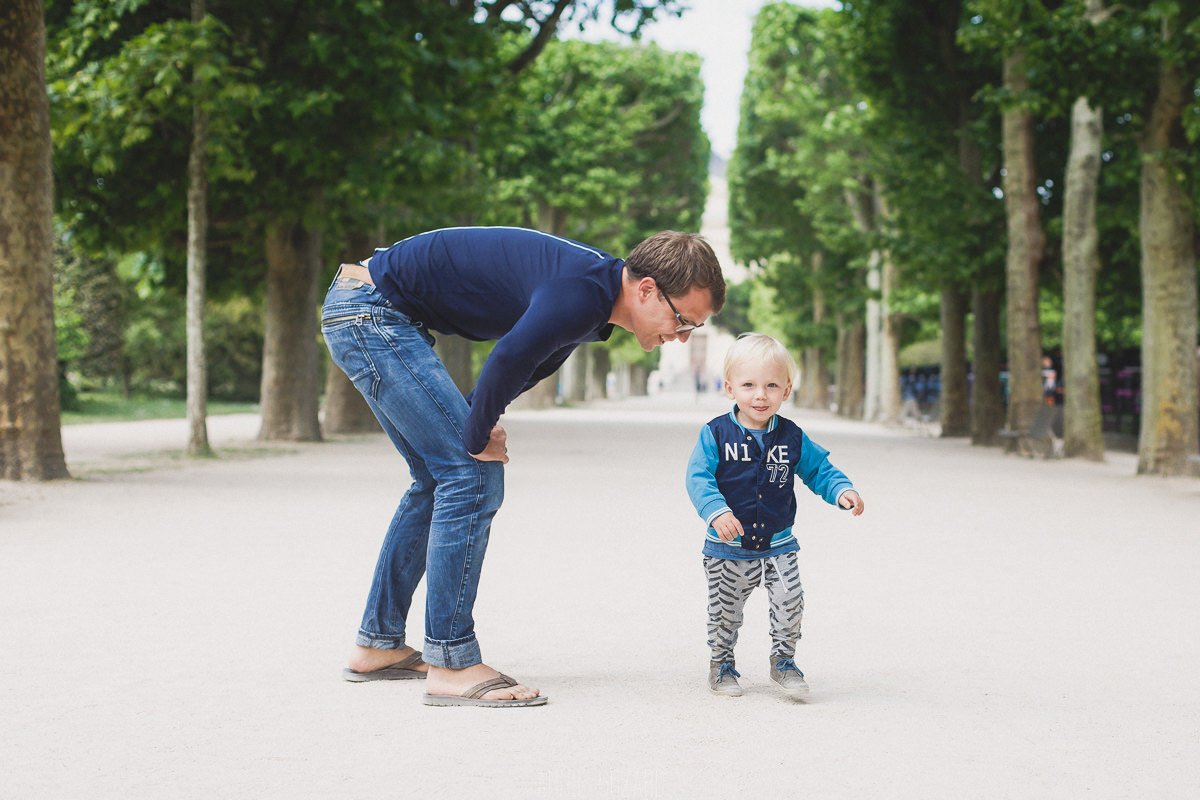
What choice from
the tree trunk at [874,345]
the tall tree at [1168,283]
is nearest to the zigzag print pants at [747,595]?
the tall tree at [1168,283]

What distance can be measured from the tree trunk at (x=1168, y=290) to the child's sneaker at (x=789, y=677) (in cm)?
1199

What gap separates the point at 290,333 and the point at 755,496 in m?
15.4

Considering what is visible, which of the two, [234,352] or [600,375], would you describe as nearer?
[234,352]

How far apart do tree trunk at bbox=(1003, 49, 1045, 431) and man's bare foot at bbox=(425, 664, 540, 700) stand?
16.6 meters

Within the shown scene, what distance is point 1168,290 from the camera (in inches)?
594

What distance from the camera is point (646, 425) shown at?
3045cm

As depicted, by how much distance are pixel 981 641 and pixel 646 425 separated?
2490 cm

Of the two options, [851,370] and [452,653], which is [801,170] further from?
[452,653]

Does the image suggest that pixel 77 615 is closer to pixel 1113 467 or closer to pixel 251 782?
pixel 251 782

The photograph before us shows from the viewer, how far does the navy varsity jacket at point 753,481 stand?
14.5ft

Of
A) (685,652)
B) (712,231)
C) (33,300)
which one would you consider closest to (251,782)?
(685,652)

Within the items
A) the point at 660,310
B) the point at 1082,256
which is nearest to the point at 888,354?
the point at 1082,256

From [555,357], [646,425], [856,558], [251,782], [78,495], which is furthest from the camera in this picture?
[646,425]

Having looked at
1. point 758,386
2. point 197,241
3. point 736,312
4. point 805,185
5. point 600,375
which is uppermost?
point 805,185
